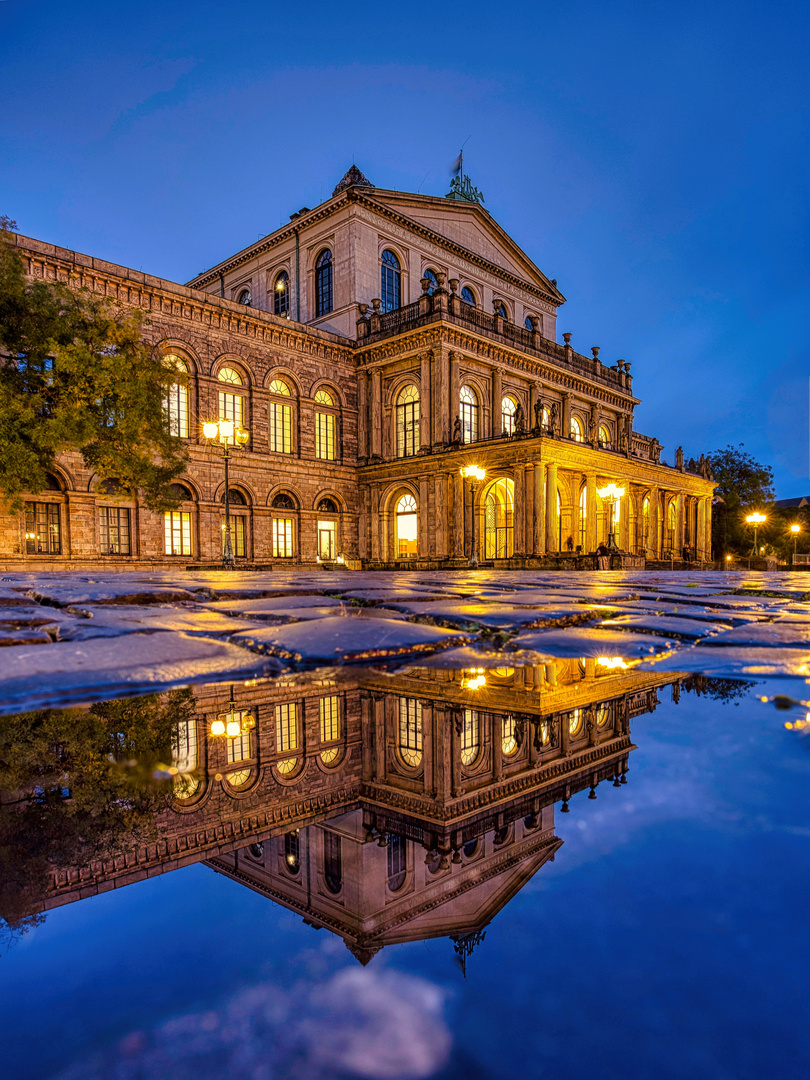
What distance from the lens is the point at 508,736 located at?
1.37 m

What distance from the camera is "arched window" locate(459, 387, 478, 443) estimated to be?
2691cm

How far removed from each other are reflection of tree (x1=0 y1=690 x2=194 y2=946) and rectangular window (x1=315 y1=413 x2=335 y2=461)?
25152mm

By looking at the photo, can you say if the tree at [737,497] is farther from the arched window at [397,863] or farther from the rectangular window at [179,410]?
the arched window at [397,863]

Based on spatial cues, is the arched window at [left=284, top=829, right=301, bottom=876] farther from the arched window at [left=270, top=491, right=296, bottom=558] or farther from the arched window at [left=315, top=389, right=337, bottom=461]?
the arched window at [left=315, top=389, right=337, bottom=461]

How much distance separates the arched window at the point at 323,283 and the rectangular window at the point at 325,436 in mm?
5838

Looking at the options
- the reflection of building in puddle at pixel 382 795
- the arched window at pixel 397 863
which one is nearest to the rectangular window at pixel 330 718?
the reflection of building in puddle at pixel 382 795

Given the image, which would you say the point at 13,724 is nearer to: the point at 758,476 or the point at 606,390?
the point at 606,390

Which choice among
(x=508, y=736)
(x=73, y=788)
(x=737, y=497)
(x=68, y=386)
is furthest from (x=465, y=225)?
(x=73, y=788)

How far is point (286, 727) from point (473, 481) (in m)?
23.4

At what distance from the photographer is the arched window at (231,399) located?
22750mm

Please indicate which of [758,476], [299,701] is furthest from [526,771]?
[758,476]

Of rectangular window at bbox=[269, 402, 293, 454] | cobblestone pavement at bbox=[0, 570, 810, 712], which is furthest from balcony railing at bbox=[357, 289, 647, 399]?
cobblestone pavement at bbox=[0, 570, 810, 712]

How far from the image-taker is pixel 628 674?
1.91m

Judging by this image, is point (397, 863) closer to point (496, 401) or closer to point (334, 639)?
point (334, 639)
